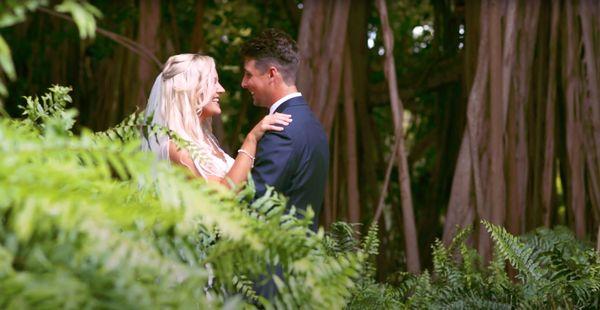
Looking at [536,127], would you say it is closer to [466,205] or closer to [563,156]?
[563,156]

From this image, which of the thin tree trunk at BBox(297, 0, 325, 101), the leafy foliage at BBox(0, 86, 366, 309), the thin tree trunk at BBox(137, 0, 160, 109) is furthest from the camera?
the thin tree trunk at BBox(137, 0, 160, 109)

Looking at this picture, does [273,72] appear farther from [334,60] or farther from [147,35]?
[147,35]

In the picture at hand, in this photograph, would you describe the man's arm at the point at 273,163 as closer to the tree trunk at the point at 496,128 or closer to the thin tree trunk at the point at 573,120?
the tree trunk at the point at 496,128

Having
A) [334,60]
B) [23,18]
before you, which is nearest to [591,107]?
[334,60]

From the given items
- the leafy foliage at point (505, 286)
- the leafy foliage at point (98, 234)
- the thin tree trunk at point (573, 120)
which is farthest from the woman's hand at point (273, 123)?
the thin tree trunk at point (573, 120)

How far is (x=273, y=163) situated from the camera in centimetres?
259

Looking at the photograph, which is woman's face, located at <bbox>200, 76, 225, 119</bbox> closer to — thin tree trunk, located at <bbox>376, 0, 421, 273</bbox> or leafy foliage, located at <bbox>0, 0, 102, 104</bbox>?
thin tree trunk, located at <bbox>376, 0, 421, 273</bbox>

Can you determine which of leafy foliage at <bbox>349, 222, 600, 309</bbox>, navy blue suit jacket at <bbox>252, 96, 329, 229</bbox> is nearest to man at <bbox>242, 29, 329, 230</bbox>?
navy blue suit jacket at <bbox>252, 96, 329, 229</bbox>

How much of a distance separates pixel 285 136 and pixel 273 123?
2.0 inches

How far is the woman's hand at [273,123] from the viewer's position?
2.60 metres

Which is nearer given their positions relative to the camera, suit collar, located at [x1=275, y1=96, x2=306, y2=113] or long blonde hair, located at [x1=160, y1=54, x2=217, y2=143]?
long blonde hair, located at [x1=160, y1=54, x2=217, y2=143]

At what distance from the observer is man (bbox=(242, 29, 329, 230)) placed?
2596mm

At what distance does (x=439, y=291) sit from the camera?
2699 millimetres

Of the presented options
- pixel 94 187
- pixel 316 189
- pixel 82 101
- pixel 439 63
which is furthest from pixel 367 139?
pixel 94 187
